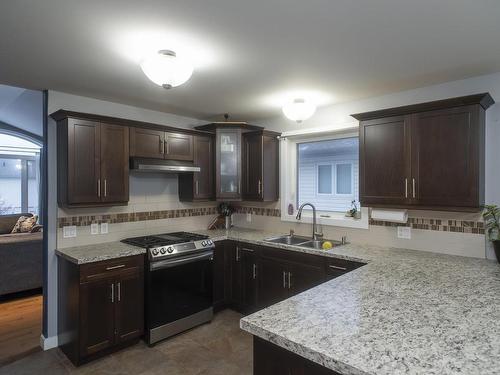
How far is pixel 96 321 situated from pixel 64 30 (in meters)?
2.22

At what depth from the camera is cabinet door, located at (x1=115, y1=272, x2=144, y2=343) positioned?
2783 millimetres

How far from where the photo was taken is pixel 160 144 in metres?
3.41

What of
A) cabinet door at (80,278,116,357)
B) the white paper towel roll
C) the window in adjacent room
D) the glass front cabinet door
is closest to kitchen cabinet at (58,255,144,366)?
cabinet door at (80,278,116,357)

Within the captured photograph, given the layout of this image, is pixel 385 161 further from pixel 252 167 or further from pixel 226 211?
pixel 226 211

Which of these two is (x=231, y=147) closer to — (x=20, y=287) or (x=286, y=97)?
(x=286, y=97)

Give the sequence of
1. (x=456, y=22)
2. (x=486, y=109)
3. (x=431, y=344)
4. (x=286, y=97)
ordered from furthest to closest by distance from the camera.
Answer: (x=286, y=97)
(x=486, y=109)
(x=456, y=22)
(x=431, y=344)

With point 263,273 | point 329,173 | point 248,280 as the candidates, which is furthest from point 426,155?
point 248,280

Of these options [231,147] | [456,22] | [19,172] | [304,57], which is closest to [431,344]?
[456,22]

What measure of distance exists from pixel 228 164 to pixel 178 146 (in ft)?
2.26

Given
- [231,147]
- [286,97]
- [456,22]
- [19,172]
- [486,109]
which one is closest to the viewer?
[456,22]

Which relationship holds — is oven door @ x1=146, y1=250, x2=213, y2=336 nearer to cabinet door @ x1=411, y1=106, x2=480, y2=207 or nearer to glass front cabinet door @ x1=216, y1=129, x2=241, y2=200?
glass front cabinet door @ x1=216, y1=129, x2=241, y2=200

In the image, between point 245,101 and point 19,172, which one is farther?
point 19,172

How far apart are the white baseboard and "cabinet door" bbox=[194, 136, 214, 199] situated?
1956 mm

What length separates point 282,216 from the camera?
13.0 feet
